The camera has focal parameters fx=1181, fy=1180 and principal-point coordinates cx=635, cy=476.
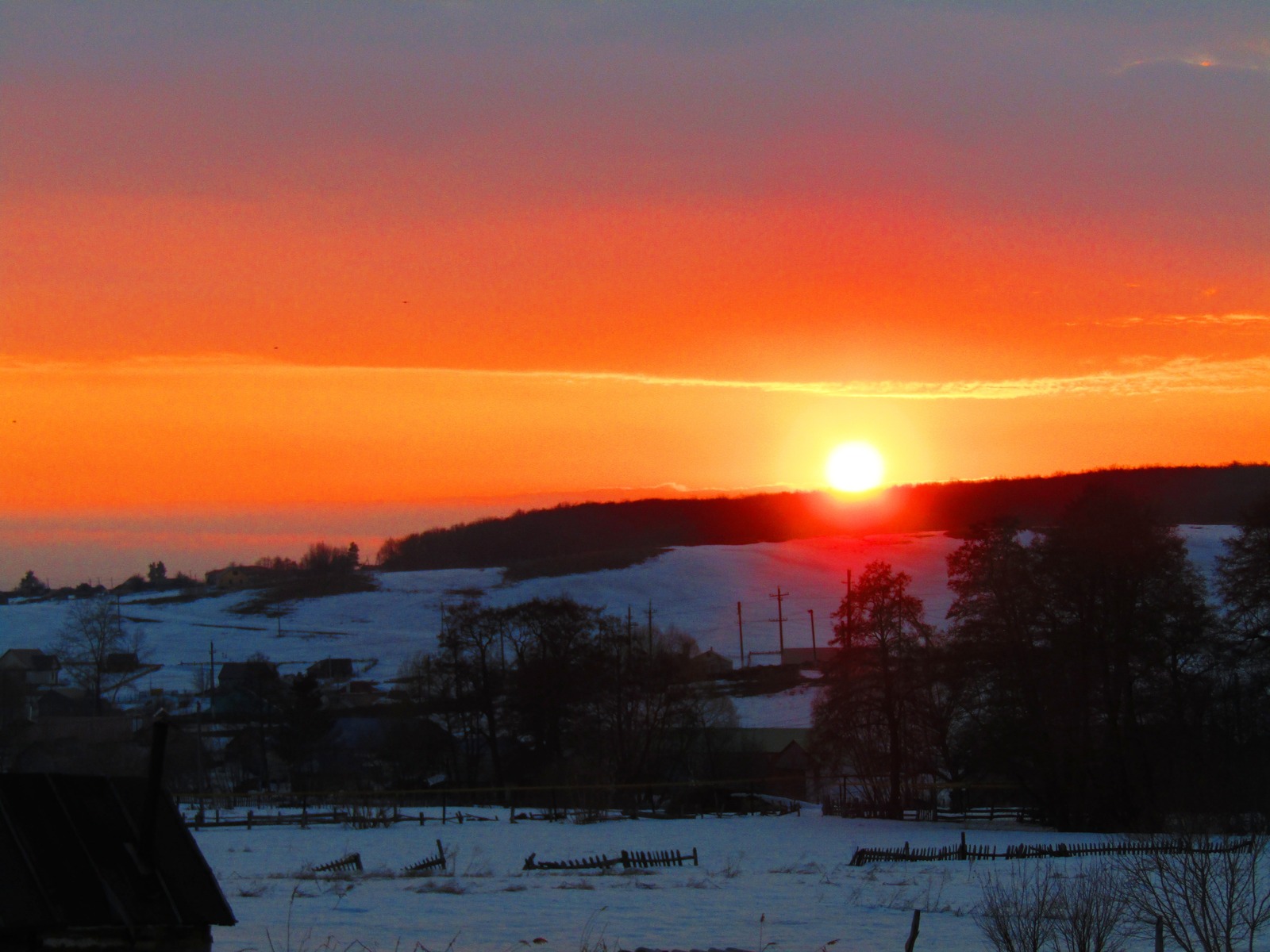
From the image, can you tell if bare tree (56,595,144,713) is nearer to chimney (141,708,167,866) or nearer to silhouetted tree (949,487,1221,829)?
silhouetted tree (949,487,1221,829)

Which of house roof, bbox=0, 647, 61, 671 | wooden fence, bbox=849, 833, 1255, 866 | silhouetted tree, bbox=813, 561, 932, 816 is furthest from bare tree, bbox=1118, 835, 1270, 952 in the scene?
house roof, bbox=0, 647, 61, 671

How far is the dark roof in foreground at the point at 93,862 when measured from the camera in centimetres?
647

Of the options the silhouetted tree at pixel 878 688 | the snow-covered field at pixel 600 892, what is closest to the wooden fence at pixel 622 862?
the snow-covered field at pixel 600 892

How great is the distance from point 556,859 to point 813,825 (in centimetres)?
1478

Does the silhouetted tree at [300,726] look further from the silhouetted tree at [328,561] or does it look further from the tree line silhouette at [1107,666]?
the silhouetted tree at [328,561]

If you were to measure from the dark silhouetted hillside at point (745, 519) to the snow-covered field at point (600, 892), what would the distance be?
103 meters

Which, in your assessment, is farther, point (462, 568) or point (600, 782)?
point (462, 568)

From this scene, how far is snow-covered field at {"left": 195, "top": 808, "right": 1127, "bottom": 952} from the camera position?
59.8 feet

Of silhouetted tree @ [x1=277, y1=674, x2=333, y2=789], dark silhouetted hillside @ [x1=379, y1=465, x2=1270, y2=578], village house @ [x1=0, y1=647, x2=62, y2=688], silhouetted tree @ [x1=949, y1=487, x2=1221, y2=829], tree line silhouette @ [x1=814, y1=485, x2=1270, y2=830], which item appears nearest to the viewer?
tree line silhouette @ [x1=814, y1=485, x2=1270, y2=830]

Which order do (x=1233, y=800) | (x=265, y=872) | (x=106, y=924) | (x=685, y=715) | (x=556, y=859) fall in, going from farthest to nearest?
(x=685, y=715) < (x=1233, y=800) < (x=556, y=859) < (x=265, y=872) < (x=106, y=924)

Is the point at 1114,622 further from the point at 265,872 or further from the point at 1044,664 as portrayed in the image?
the point at 265,872

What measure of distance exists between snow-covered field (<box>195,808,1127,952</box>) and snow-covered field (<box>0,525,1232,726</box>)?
180 ft

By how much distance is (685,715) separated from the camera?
5791 centimetres

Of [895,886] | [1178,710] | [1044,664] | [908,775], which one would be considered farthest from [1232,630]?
[895,886]
